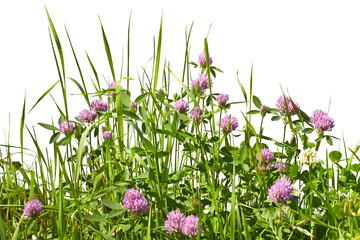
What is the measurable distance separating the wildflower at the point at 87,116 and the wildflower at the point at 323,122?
Result: 105 centimetres

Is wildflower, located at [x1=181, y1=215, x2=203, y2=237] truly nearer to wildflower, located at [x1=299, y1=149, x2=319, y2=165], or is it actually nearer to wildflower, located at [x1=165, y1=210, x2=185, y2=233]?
wildflower, located at [x1=165, y1=210, x2=185, y2=233]

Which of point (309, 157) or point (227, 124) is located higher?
point (227, 124)

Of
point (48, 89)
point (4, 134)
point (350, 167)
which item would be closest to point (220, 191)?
point (350, 167)

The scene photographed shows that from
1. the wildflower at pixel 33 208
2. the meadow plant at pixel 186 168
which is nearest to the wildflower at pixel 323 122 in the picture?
the meadow plant at pixel 186 168

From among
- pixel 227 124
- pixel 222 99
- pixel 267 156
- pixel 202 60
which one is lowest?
pixel 267 156

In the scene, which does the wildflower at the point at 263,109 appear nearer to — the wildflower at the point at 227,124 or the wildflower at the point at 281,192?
the wildflower at the point at 227,124

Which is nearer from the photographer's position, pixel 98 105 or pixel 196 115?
pixel 196 115

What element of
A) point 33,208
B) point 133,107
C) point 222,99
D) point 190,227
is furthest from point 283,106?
point 33,208

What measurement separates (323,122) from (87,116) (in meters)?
1.10

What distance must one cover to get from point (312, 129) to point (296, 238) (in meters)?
0.51

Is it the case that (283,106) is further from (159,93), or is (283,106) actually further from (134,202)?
(134,202)

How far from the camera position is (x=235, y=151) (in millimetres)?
2264

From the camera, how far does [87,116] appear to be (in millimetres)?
2383

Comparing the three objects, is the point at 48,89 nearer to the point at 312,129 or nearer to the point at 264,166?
the point at 264,166
